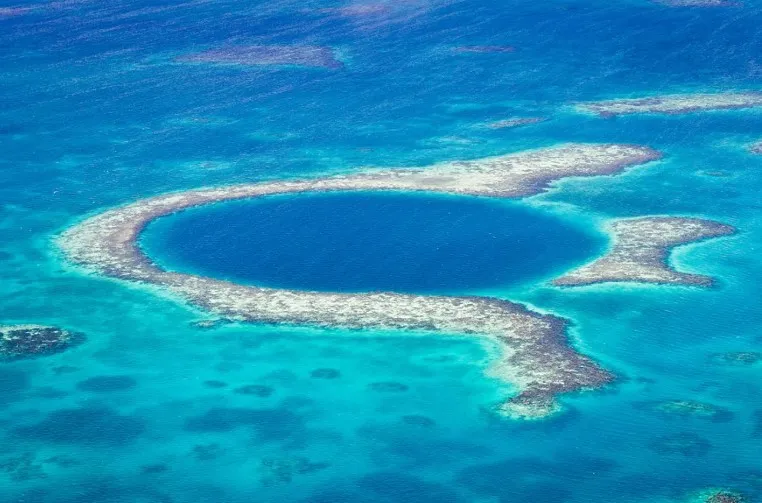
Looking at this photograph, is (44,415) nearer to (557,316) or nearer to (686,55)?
(557,316)

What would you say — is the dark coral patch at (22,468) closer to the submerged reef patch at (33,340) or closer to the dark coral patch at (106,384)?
the dark coral patch at (106,384)

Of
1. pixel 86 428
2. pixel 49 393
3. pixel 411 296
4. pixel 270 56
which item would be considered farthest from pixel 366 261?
pixel 270 56

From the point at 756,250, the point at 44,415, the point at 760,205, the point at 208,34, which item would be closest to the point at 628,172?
the point at 760,205

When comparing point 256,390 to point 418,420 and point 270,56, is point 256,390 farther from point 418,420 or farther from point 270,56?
point 270,56

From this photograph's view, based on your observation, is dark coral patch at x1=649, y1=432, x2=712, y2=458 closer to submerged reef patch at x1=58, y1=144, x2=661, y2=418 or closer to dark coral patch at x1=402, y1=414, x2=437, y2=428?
submerged reef patch at x1=58, y1=144, x2=661, y2=418

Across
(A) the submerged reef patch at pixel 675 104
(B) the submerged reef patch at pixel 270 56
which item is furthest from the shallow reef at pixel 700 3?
(B) the submerged reef patch at pixel 270 56

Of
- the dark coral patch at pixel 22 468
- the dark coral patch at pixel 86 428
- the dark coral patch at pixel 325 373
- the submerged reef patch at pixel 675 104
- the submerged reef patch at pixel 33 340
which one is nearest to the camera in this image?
the dark coral patch at pixel 22 468
